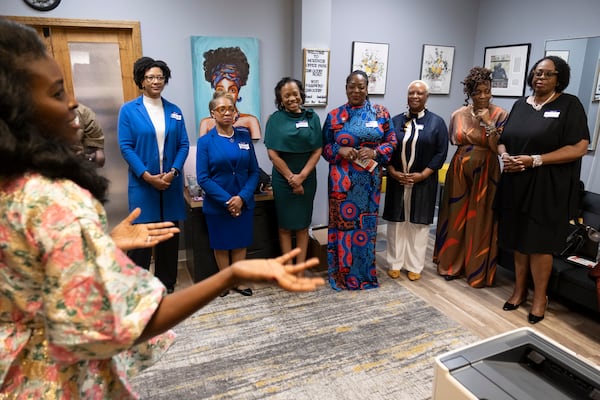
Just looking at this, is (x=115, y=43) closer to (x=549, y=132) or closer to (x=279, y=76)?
(x=279, y=76)

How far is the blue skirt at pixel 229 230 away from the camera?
3035 mm

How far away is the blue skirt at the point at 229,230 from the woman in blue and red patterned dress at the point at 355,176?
663 mm

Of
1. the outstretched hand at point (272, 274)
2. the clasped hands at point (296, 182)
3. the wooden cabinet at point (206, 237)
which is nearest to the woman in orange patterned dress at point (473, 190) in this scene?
the clasped hands at point (296, 182)

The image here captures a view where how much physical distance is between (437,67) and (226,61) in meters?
2.40

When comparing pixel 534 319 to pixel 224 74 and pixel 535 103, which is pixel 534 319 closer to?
pixel 535 103

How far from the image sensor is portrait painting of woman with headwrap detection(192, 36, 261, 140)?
11.6ft

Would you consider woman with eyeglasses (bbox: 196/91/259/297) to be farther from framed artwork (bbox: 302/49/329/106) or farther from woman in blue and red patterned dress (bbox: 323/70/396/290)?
framed artwork (bbox: 302/49/329/106)

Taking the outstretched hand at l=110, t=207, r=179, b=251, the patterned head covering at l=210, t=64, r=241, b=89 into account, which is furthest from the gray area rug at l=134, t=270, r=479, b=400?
the patterned head covering at l=210, t=64, r=241, b=89

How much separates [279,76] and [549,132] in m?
2.31

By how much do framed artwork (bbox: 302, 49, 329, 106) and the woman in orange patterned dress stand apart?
1.23m

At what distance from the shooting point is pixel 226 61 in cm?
363

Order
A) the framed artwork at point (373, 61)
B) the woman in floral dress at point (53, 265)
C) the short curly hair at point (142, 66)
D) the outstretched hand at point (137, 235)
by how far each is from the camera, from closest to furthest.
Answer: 1. the woman in floral dress at point (53, 265)
2. the outstretched hand at point (137, 235)
3. the short curly hair at point (142, 66)
4. the framed artwork at point (373, 61)

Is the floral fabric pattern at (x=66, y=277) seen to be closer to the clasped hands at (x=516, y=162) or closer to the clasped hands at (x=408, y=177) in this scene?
the clasped hands at (x=516, y=162)

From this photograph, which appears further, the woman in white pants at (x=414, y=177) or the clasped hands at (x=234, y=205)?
the woman in white pants at (x=414, y=177)
